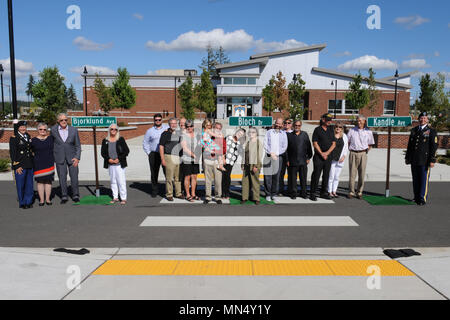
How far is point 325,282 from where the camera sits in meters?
4.13

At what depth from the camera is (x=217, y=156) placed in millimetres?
8273

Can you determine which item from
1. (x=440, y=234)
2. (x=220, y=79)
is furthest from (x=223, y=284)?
(x=220, y=79)

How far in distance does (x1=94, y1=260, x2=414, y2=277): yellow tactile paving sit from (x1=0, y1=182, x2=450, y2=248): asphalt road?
0.77 metres

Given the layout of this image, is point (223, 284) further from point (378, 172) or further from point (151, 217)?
point (378, 172)

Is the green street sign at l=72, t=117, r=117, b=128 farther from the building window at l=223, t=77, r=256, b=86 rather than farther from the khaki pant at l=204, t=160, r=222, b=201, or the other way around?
the building window at l=223, t=77, r=256, b=86

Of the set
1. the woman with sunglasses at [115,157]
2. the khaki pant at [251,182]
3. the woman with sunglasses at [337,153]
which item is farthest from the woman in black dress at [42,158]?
the woman with sunglasses at [337,153]

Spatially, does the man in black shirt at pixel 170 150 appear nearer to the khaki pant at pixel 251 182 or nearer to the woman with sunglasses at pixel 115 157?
the woman with sunglasses at pixel 115 157

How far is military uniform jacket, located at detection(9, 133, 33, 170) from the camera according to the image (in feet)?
25.6

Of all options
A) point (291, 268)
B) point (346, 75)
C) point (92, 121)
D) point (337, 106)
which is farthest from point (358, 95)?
point (291, 268)

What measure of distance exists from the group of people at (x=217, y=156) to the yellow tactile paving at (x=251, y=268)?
368 cm

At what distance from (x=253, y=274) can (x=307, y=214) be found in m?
3.47

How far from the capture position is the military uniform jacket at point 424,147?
8237mm

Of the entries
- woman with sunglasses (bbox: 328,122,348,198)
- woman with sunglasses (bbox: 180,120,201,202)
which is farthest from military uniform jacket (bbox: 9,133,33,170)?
woman with sunglasses (bbox: 328,122,348,198)

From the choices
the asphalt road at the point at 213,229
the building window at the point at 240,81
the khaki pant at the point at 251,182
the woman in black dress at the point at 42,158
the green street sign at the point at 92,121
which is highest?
the building window at the point at 240,81
